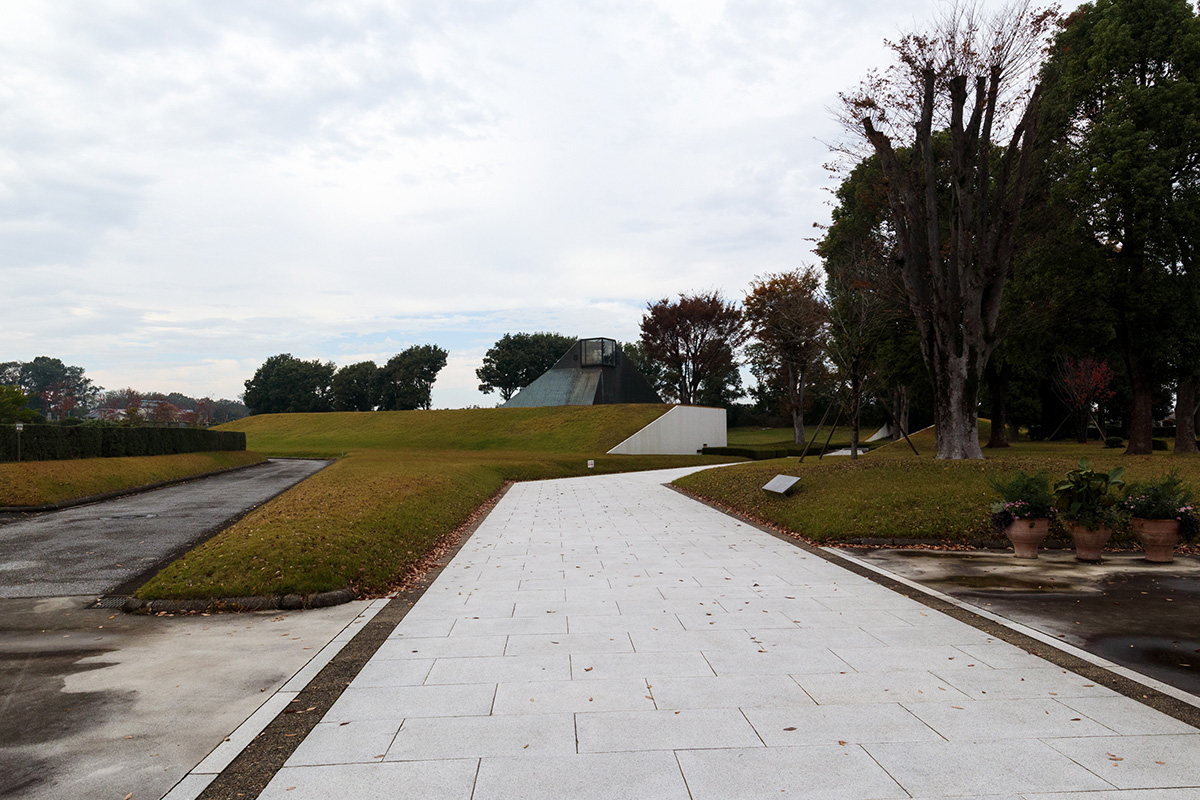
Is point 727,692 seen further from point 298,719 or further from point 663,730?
point 298,719

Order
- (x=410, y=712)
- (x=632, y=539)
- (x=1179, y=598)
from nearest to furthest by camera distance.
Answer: (x=410, y=712)
(x=1179, y=598)
(x=632, y=539)

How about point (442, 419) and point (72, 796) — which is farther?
point (442, 419)

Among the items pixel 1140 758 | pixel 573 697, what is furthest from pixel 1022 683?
pixel 573 697

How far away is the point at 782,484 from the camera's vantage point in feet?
49.1

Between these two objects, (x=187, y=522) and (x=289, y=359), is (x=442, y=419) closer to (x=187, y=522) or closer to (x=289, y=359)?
(x=187, y=522)

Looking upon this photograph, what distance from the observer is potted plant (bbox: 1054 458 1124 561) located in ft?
Result: 30.1

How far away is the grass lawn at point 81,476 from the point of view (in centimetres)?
1661

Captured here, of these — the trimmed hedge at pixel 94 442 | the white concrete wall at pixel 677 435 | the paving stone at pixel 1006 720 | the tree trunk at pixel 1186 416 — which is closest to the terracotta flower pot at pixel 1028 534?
the paving stone at pixel 1006 720

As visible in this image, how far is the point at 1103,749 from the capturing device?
12.4 ft

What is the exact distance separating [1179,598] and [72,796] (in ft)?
30.7

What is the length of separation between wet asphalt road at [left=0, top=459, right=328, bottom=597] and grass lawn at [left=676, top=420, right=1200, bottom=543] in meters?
10.3

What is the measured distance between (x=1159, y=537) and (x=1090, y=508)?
889 mm

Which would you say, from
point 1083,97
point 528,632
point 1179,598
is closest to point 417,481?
point 528,632

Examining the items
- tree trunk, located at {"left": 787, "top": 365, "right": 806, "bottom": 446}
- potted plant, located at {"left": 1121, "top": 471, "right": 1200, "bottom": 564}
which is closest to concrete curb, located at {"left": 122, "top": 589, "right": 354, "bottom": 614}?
potted plant, located at {"left": 1121, "top": 471, "right": 1200, "bottom": 564}
